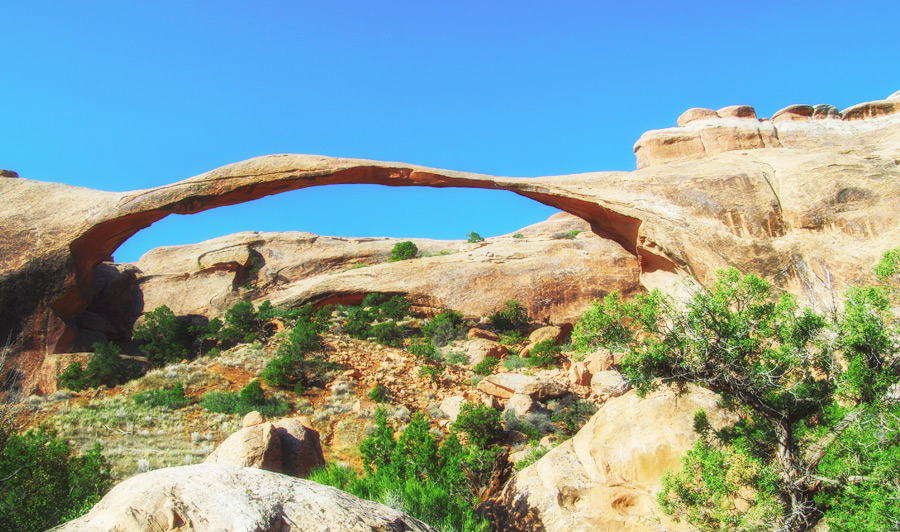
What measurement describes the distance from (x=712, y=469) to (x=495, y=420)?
5.62m

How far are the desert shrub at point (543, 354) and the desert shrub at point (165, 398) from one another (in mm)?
8892

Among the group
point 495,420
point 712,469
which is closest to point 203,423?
point 495,420

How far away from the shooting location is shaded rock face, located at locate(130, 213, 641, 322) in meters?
20.8

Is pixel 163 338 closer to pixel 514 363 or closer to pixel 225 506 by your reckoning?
pixel 514 363

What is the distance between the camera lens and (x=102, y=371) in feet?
45.4

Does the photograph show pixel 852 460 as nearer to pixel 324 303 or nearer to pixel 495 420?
pixel 495 420

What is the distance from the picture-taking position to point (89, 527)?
3.46 meters

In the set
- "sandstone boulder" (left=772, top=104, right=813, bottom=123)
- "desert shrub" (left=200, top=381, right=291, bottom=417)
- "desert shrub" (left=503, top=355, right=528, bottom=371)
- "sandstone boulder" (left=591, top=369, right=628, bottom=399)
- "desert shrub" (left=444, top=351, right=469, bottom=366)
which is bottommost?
"sandstone boulder" (left=591, top=369, right=628, bottom=399)

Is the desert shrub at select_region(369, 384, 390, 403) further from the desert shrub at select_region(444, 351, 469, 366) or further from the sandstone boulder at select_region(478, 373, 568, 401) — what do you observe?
the desert shrub at select_region(444, 351, 469, 366)

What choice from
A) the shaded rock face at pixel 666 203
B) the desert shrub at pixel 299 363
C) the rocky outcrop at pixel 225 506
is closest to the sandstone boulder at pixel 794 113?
the shaded rock face at pixel 666 203

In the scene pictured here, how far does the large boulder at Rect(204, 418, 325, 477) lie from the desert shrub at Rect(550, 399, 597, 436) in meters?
5.14

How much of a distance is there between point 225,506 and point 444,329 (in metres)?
14.9

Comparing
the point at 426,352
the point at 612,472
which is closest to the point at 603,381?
the point at 426,352

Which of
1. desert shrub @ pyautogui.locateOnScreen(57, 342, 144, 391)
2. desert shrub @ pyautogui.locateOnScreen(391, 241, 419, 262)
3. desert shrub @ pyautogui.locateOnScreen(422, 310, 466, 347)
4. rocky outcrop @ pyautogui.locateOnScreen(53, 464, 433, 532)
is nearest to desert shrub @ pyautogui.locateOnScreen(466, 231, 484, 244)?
desert shrub @ pyautogui.locateOnScreen(391, 241, 419, 262)
